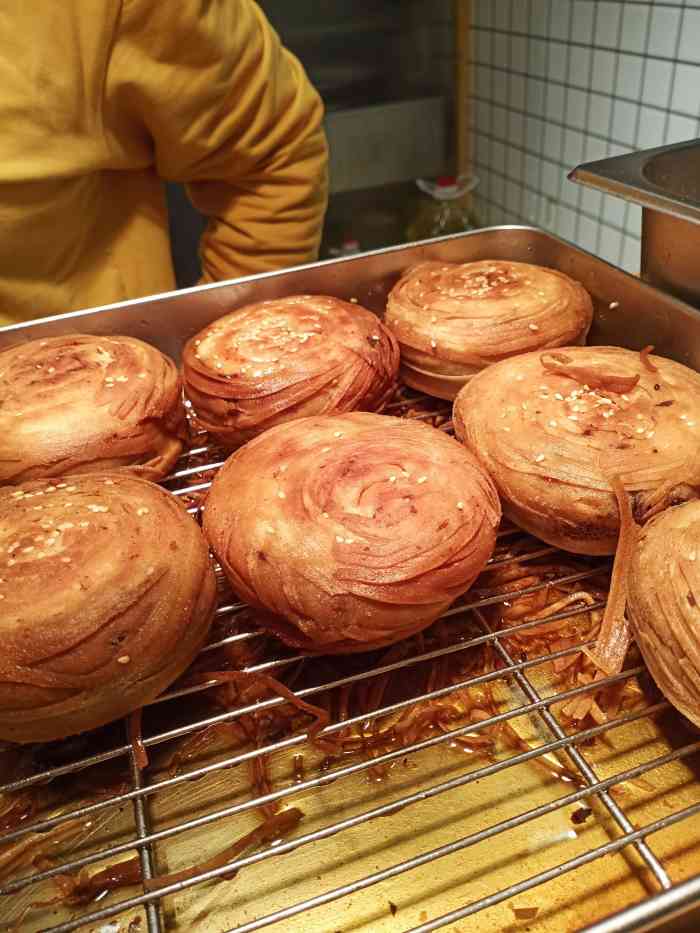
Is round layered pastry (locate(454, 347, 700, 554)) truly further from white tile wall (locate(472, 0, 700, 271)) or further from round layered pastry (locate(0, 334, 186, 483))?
white tile wall (locate(472, 0, 700, 271))

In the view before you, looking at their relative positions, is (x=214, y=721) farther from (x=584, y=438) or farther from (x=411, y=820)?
(x=584, y=438)

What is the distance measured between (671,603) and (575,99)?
3269 millimetres

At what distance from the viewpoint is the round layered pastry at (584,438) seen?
4.94 ft

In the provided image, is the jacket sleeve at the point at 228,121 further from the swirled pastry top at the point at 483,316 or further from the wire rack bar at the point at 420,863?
the wire rack bar at the point at 420,863

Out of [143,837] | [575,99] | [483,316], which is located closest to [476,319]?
[483,316]

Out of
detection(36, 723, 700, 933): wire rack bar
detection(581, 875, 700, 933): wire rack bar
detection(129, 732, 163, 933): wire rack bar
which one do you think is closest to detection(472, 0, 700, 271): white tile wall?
detection(36, 723, 700, 933): wire rack bar

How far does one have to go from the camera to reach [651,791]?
4.13ft

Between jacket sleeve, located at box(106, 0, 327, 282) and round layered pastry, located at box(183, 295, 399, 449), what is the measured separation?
75cm

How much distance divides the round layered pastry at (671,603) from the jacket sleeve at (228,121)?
72.0 inches

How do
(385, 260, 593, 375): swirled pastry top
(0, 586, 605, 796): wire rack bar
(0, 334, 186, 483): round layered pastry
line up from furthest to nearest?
1. (385, 260, 593, 375): swirled pastry top
2. (0, 334, 186, 483): round layered pastry
3. (0, 586, 605, 796): wire rack bar

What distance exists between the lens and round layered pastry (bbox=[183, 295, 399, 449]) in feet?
6.03

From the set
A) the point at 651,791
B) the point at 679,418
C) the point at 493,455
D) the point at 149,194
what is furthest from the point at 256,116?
the point at 651,791

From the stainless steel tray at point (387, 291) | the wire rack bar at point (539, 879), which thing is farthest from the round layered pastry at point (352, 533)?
the stainless steel tray at point (387, 291)

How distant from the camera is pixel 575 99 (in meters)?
3.72
